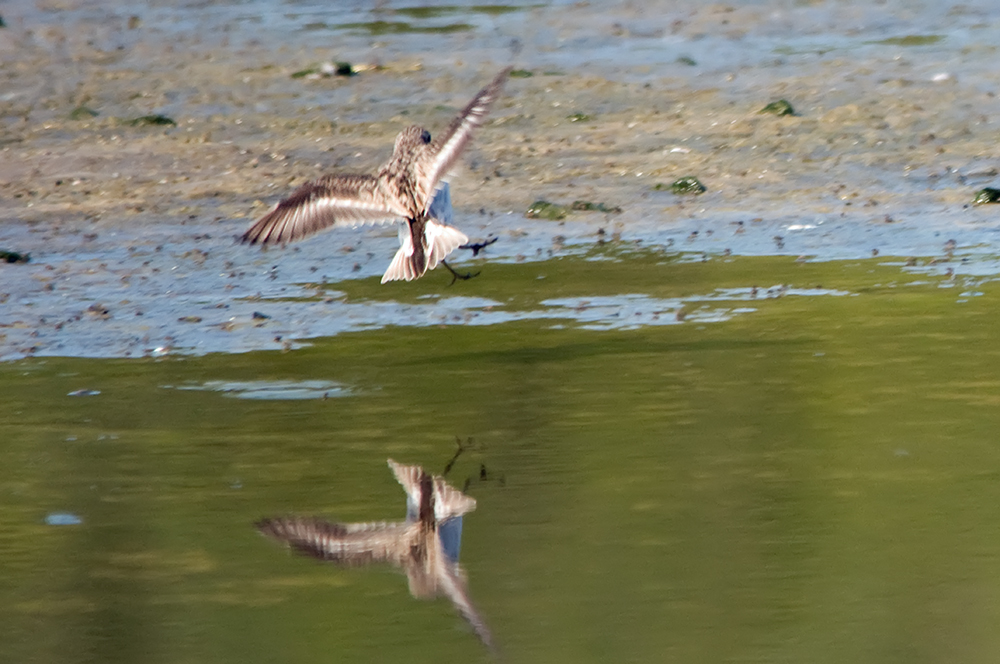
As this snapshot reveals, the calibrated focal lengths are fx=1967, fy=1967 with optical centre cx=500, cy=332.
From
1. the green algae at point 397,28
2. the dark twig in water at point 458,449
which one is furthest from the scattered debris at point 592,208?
the green algae at point 397,28

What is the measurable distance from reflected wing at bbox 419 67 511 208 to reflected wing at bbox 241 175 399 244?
0.26 metres

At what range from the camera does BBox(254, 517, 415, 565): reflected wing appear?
465cm

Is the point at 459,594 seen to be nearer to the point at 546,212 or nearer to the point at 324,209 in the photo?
the point at 324,209

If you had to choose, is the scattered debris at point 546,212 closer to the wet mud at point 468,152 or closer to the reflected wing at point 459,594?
the wet mud at point 468,152

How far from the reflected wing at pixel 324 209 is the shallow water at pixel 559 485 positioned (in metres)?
0.44

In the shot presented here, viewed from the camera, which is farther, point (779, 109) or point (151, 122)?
point (151, 122)

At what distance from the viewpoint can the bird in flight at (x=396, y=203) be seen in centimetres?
690

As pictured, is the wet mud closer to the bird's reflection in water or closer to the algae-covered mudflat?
the algae-covered mudflat

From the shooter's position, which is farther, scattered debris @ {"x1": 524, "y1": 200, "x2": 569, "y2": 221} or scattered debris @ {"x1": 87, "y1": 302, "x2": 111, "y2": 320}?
scattered debris @ {"x1": 524, "y1": 200, "x2": 569, "y2": 221}

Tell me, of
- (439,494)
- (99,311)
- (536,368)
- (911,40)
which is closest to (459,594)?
(439,494)

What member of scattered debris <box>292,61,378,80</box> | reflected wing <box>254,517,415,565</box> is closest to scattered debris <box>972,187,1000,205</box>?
reflected wing <box>254,517,415,565</box>

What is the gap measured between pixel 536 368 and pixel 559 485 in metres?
1.45

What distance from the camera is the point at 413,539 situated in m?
4.78

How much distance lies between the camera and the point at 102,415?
6152 millimetres
